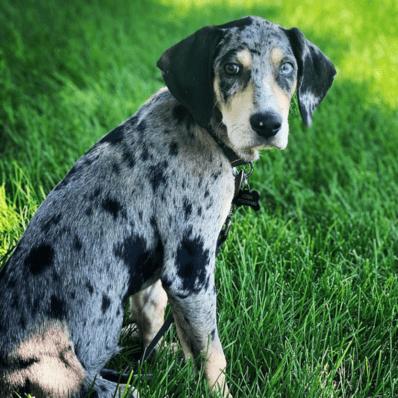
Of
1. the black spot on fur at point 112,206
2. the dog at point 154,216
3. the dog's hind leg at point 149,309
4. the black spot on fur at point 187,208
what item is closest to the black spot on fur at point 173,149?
the dog at point 154,216

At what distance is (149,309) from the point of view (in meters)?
3.50

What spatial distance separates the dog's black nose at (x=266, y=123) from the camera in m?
2.85

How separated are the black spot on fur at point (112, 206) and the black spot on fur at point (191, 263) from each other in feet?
1.05

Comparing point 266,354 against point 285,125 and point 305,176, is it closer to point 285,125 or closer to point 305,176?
point 285,125

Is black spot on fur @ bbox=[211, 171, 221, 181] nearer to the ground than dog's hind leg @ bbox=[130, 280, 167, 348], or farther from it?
farther from it

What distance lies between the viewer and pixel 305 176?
529cm

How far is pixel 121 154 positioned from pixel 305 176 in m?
2.57

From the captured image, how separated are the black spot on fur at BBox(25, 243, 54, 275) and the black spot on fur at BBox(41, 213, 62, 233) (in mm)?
75

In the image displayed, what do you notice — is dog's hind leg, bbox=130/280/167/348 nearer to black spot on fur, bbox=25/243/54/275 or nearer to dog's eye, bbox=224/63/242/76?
black spot on fur, bbox=25/243/54/275

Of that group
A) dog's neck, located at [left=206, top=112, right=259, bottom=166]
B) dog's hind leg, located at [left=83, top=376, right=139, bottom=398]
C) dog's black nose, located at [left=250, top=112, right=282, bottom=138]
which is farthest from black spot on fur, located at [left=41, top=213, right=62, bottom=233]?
dog's black nose, located at [left=250, top=112, right=282, bottom=138]

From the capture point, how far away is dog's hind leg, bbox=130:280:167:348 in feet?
11.4

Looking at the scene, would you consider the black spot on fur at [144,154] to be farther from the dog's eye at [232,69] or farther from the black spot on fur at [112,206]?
the dog's eye at [232,69]

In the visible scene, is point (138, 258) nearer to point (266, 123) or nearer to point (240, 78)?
point (266, 123)

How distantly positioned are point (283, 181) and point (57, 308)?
9.11 ft
